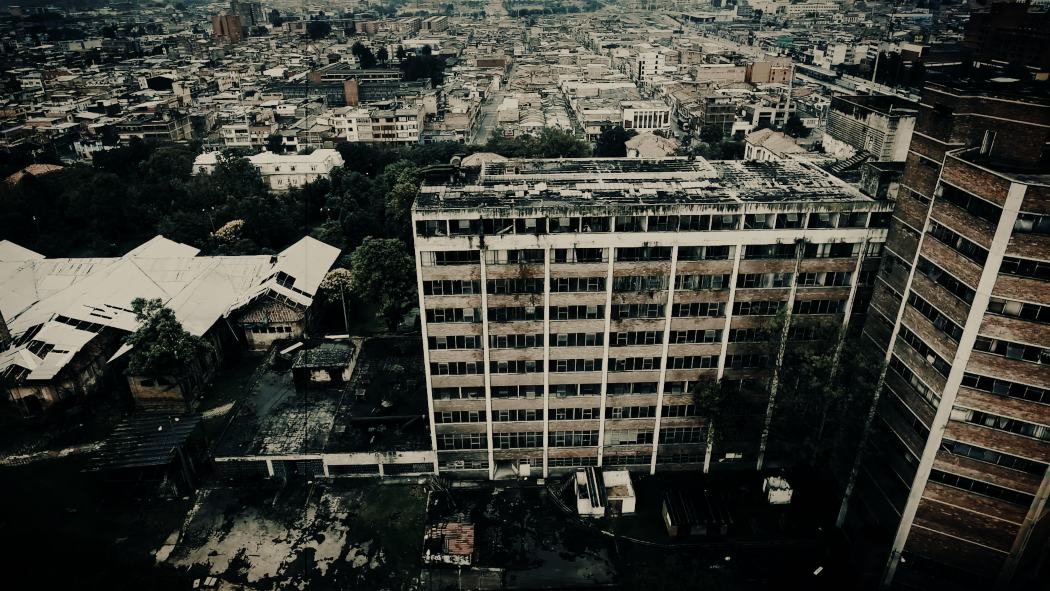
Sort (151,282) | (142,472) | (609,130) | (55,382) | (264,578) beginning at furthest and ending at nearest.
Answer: (609,130)
(151,282)
(55,382)
(142,472)
(264,578)

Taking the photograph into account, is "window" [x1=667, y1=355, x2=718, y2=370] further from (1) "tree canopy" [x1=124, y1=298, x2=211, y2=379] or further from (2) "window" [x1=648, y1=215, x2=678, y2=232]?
Result: (1) "tree canopy" [x1=124, y1=298, x2=211, y2=379]

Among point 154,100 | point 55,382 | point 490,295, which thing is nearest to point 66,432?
point 55,382

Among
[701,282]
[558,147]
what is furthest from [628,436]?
[558,147]

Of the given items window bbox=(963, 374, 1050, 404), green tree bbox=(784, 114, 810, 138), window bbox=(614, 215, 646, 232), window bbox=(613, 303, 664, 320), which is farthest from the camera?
green tree bbox=(784, 114, 810, 138)

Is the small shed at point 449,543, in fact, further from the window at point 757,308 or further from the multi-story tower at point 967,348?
the multi-story tower at point 967,348

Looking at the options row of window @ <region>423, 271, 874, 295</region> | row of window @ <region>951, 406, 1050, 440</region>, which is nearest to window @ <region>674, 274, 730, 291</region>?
row of window @ <region>423, 271, 874, 295</region>

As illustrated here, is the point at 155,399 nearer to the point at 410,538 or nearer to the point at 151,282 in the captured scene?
the point at 151,282
